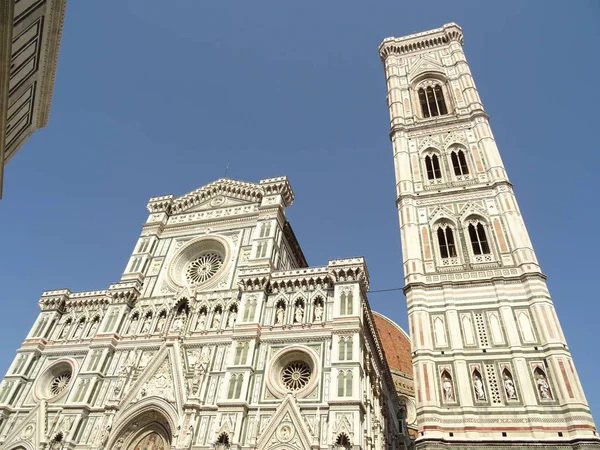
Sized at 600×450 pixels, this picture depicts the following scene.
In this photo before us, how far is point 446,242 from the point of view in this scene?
74.4ft

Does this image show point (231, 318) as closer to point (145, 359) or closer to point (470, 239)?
point (145, 359)

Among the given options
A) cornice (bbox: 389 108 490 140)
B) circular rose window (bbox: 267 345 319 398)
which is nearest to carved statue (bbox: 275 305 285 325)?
circular rose window (bbox: 267 345 319 398)

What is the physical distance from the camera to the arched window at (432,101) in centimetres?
3054

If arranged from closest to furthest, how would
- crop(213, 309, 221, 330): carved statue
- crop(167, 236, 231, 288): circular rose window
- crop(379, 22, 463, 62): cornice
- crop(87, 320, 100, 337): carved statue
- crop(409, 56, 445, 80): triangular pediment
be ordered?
1. crop(213, 309, 221, 330): carved statue
2. crop(87, 320, 100, 337): carved statue
3. crop(167, 236, 231, 288): circular rose window
4. crop(409, 56, 445, 80): triangular pediment
5. crop(379, 22, 463, 62): cornice

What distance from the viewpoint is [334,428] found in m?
17.2

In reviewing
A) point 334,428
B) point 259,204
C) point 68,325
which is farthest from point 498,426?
point 68,325

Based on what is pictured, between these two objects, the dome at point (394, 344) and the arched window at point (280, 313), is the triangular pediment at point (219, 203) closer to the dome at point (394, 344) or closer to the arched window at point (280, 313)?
the arched window at point (280, 313)

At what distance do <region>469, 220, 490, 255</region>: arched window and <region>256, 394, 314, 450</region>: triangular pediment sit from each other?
1230 centimetres

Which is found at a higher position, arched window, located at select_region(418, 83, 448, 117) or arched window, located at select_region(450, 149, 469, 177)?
arched window, located at select_region(418, 83, 448, 117)

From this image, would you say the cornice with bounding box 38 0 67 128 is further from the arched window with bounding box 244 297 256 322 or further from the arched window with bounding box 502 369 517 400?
the arched window with bounding box 502 369 517 400

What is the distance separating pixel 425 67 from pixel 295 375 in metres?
26.5

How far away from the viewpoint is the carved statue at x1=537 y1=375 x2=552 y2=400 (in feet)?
53.9

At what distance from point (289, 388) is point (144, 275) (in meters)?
13.2

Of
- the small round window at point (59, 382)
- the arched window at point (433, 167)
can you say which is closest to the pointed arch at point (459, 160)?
the arched window at point (433, 167)
